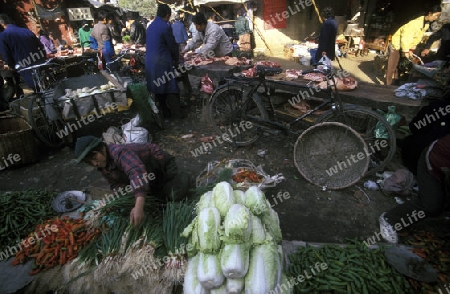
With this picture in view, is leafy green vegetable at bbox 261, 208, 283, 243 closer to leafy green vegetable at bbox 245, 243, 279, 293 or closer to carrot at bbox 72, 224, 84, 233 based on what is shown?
leafy green vegetable at bbox 245, 243, 279, 293

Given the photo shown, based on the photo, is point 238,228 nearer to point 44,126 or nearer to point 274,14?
point 44,126

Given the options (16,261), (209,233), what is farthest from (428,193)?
(16,261)

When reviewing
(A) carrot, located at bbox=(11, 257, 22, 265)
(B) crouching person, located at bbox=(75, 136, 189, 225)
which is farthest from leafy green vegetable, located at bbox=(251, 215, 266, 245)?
(A) carrot, located at bbox=(11, 257, 22, 265)

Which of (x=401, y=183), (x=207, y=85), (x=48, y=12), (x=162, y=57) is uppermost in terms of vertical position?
(x=48, y=12)

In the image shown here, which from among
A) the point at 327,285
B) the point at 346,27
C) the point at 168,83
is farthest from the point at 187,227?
the point at 346,27

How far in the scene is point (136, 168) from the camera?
2.59 m

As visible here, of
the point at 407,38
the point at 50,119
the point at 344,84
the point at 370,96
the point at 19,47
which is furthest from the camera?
the point at 407,38

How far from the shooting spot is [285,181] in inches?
178

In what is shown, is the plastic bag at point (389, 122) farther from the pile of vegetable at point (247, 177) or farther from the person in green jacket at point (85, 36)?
the person in green jacket at point (85, 36)

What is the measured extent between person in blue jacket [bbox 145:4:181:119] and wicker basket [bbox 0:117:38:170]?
9.68 ft

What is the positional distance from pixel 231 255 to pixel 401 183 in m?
3.35

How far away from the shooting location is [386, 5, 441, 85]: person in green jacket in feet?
25.3

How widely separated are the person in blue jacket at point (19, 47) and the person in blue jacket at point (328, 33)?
332 inches

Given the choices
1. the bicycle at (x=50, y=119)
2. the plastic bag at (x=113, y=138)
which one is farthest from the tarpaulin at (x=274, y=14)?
the plastic bag at (x=113, y=138)
